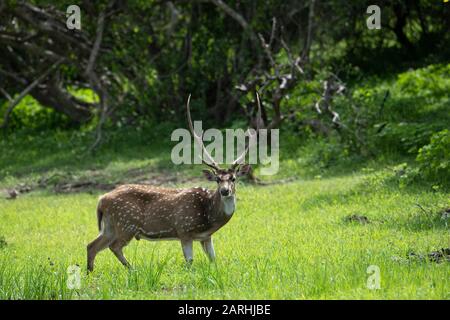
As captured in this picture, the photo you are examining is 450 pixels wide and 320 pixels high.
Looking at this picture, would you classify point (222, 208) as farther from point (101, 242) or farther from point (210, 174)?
point (101, 242)

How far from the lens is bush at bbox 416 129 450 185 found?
494 inches

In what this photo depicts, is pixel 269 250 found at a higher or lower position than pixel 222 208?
lower

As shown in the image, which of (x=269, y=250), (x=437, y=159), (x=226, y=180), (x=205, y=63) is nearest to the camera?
(x=226, y=180)

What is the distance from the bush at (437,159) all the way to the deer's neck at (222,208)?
4040mm

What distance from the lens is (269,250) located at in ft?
32.7

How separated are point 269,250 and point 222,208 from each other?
2.48 ft

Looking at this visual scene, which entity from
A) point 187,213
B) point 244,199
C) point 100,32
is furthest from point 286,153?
point 187,213

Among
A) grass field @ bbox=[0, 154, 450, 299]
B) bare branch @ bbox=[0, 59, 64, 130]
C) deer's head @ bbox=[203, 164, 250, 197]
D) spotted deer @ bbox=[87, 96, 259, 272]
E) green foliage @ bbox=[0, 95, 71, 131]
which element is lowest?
grass field @ bbox=[0, 154, 450, 299]

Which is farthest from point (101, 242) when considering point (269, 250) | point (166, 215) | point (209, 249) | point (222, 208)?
point (269, 250)

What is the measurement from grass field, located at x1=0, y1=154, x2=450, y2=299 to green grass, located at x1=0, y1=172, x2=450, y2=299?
0.05 feet

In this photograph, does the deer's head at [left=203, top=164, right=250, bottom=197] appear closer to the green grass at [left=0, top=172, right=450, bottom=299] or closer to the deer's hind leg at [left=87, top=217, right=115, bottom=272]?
the green grass at [left=0, top=172, right=450, bottom=299]

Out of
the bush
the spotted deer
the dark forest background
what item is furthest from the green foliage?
the spotted deer

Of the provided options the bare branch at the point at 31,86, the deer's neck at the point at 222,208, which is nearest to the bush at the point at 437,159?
the deer's neck at the point at 222,208
